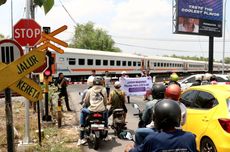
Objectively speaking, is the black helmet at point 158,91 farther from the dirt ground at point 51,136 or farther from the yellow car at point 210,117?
the dirt ground at point 51,136

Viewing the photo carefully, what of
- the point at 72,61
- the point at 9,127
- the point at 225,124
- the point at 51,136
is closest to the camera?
the point at 9,127

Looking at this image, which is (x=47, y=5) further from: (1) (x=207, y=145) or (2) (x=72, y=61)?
(2) (x=72, y=61)

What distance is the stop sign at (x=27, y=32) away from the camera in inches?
289

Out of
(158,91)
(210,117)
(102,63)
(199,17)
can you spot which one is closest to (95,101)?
(210,117)

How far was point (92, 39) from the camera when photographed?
73.5 meters

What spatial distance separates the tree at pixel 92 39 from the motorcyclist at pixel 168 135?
6971cm

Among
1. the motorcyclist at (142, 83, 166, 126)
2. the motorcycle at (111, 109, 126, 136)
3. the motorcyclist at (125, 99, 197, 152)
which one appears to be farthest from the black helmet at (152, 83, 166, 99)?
the motorcycle at (111, 109, 126, 136)

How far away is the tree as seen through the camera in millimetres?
73500

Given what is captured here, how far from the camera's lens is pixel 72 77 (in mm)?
34906

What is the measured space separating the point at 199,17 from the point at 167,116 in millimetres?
31707

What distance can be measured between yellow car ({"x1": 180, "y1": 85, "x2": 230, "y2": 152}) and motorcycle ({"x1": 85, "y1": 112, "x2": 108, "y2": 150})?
6.48 ft

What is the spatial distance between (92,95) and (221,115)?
335 centimetres

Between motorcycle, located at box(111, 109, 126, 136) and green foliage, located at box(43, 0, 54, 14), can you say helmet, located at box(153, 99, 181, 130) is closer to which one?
green foliage, located at box(43, 0, 54, 14)

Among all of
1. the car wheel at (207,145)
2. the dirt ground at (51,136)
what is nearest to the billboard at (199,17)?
the dirt ground at (51,136)
